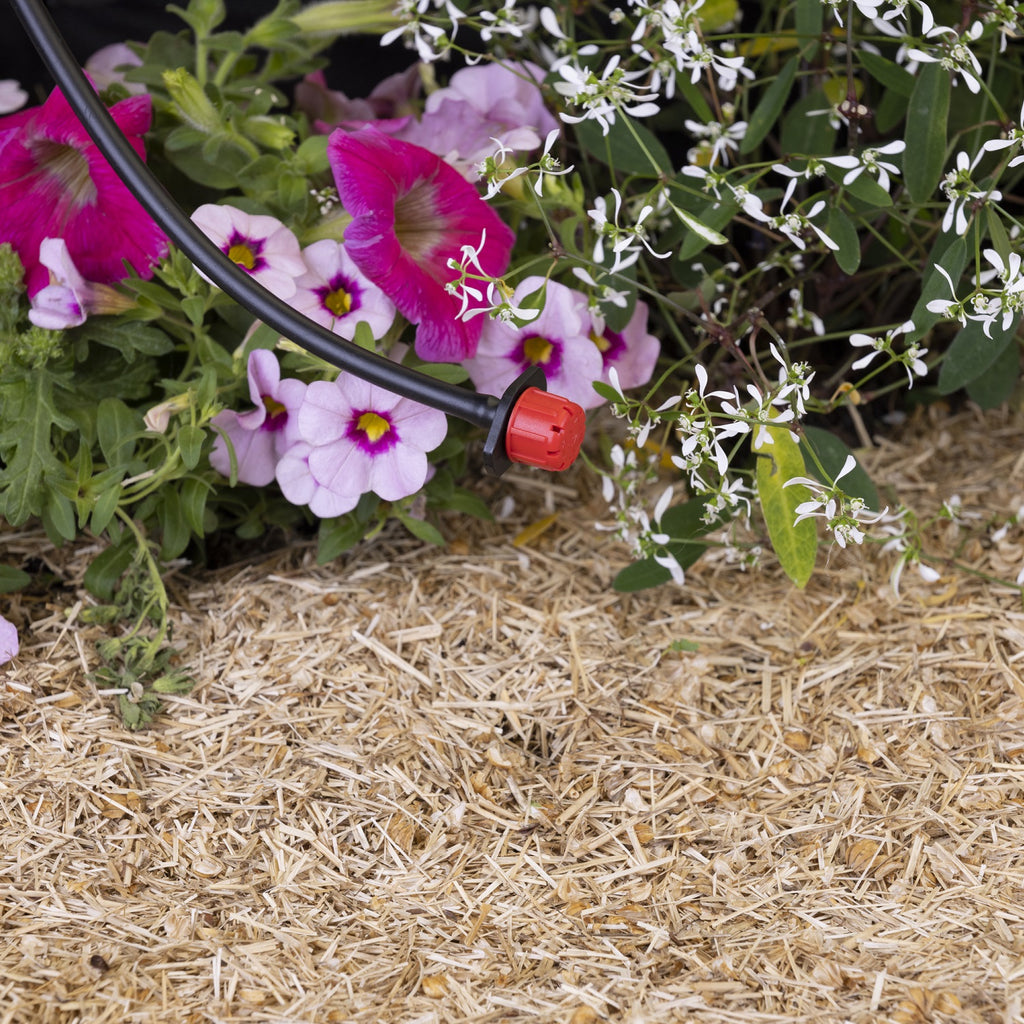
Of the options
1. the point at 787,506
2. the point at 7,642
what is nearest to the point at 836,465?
the point at 787,506

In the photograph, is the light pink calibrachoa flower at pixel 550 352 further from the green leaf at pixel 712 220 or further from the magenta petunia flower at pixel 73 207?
the magenta petunia flower at pixel 73 207

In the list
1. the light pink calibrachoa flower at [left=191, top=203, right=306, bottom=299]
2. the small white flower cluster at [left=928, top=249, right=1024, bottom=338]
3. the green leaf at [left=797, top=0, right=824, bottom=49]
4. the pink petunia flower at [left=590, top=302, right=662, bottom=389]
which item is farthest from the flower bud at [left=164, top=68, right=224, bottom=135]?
the small white flower cluster at [left=928, top=249, right=1024, bottom=338]

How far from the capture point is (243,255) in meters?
1.02

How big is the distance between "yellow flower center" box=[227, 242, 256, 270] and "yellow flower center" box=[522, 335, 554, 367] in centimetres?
27

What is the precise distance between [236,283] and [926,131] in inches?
24.3

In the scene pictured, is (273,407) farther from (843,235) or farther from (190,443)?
(843,235)

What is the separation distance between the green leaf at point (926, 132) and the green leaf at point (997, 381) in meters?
0.33

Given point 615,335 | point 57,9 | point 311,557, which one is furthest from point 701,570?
point 57,9

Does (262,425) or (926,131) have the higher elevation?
(926,131)

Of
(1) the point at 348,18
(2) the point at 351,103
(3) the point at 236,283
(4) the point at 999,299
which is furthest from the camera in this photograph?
(2) the point at 351,103

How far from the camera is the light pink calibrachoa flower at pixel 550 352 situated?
1.08 metres

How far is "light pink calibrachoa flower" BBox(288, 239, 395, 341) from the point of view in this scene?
1035mm

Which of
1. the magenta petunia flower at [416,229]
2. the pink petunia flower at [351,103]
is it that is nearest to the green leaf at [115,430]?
the magenta petunia flower at [416,229]

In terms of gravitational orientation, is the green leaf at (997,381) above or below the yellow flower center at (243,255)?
below
